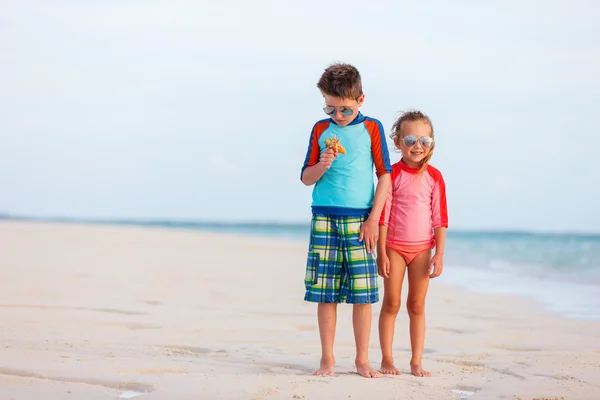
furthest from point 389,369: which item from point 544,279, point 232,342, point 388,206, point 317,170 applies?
point 544,279

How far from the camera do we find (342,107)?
438 centimetres

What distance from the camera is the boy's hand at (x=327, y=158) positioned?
4289 mm

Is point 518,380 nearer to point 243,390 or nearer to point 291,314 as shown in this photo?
point 243,390

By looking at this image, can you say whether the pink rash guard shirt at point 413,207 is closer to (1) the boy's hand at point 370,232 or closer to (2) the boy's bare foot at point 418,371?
(1) the boy's hand at point 370,232

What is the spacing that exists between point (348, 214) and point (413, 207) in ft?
1.48

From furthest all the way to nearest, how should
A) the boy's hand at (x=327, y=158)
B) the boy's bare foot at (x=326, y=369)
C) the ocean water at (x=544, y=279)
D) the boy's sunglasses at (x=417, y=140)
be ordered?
the ocean water at (x=544, y=279) → the boy's sunglasses at (x=417, y=140) → the boy's bare foot at (x=326, y=369) → the boy's hand at (x=327, y=158)

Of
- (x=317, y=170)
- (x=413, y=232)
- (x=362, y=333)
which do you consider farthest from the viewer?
(x=413, y=232)

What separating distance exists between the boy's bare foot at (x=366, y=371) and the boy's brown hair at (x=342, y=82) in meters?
1.52

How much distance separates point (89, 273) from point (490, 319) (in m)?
5.21

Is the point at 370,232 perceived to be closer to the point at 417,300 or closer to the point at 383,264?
the point at 383,264

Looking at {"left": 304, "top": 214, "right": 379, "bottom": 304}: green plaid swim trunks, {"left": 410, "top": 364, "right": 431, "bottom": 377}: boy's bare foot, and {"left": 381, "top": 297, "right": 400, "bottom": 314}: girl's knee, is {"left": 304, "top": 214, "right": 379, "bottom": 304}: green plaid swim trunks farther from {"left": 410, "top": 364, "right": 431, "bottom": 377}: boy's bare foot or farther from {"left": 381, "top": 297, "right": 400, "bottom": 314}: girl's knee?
{"left": 410, "top": 364, "right": 431, "bottom": 377}: boy's bare foot

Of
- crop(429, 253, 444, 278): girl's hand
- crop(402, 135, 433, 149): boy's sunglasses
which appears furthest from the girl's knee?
crop(402, 135, 433, 149): boy's sunglasses

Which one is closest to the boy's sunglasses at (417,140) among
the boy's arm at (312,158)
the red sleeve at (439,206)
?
the red sleeve at (439,206)

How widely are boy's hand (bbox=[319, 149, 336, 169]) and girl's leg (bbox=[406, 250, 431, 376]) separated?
86 cm
